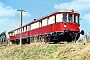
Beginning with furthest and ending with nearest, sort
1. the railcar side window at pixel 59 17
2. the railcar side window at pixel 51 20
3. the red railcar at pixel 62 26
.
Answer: the railcar side window at pixel 51 20, the railcar side window at pixel 59 17, the red railcar at pixel 62 26

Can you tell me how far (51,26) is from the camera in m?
20.3

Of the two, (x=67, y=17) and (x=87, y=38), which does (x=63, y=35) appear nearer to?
(x=67, y=17)

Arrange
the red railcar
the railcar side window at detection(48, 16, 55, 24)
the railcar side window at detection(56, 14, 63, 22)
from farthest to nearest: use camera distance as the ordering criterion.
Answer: the railcar side window at detection(48, 16, 55, 24) < the railcar side window at detection(56, 14, 63, 22) < the red railcar

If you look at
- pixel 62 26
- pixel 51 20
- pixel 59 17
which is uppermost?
pixel 59 17

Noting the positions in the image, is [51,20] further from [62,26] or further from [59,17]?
[62,26]

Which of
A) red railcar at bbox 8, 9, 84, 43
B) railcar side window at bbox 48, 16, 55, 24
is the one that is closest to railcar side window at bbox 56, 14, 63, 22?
red railcar at bbox 8, 9, 84, 43

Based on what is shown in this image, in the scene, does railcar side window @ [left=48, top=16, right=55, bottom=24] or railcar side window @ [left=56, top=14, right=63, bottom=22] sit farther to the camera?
railcar side window @ [left=48, top=16, right=55, bottom=24]

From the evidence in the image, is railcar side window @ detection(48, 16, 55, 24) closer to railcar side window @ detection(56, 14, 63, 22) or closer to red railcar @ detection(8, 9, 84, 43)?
red railcar @ detection(8, 9, 84, 43)

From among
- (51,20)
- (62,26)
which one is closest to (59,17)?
(62,26)

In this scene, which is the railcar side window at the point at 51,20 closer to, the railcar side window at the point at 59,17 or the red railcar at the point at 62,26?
the red railcar at the point at 62,26

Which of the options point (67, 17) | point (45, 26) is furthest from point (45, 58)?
point (45, 26)

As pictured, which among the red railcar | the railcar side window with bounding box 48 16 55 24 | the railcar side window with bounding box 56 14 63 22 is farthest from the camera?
the railcar side window with bounding box 48 16 55 24

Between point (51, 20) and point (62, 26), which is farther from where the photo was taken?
point (51, 20)

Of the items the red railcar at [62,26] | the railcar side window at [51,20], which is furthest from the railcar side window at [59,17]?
the railcar side window at [51,20]
